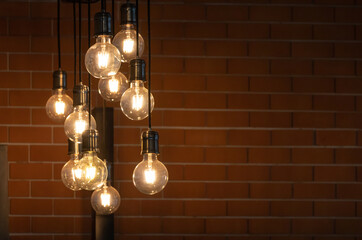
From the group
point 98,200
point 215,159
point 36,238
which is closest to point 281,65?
point 215,159

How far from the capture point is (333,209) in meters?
3.12

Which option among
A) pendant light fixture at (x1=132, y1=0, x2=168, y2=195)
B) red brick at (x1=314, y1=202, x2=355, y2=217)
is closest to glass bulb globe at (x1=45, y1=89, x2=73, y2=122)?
pendant light fixture at (x1=132, y1=0, x2=168, y2=195)

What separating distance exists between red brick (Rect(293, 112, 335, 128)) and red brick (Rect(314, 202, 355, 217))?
1.62ft

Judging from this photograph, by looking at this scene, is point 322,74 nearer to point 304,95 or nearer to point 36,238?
point 304,95

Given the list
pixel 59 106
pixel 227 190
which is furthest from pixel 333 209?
pixel 59 106

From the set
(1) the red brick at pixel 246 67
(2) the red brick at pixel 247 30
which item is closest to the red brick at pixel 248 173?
(1) the red brick at pixel 246 67

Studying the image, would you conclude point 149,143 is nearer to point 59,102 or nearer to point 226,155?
point 59,102

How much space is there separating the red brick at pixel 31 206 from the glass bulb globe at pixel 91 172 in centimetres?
155

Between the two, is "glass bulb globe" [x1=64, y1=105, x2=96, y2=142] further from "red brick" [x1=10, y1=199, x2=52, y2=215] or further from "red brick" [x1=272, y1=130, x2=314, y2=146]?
"red brick" [x1=272, y1=130, x2=314, y2=146]

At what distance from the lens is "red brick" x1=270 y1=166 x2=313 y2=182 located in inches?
122

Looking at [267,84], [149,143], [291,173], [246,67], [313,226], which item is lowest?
[313,226]

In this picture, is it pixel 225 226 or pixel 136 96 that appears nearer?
pixel 136 96

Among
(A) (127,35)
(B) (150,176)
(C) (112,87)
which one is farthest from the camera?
(C) (112,87)

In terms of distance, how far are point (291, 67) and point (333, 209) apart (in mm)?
938
